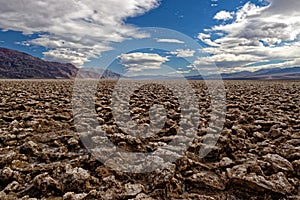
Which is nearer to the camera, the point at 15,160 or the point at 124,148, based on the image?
the point at 15,160

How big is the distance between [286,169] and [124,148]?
2117 mm

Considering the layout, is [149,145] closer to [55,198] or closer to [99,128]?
[99,128]

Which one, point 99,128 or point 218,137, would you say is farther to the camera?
point 99,128

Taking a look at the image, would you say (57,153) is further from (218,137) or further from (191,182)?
(218,137)

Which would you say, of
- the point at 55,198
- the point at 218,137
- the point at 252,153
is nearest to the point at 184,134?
the point at 218,137

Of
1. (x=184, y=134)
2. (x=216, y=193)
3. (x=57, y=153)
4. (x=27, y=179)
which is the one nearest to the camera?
(x=216, y=193)


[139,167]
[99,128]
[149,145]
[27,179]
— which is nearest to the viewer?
[27,179]

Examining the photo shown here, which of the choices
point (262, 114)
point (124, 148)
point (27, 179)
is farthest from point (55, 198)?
point (262, 114)

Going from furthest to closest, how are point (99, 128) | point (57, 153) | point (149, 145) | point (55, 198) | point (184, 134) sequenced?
point (99, 128) < point (184, 134) < point (149, 145) < point (57, 153) < point (55, 198)

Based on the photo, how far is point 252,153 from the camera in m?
3.75

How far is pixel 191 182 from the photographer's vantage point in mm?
2936

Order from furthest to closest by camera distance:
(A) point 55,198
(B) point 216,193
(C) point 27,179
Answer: (C) point 27,179
(B) point 216,193
(A) point 55,198

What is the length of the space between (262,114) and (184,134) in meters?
2.94

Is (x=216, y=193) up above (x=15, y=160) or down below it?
below
